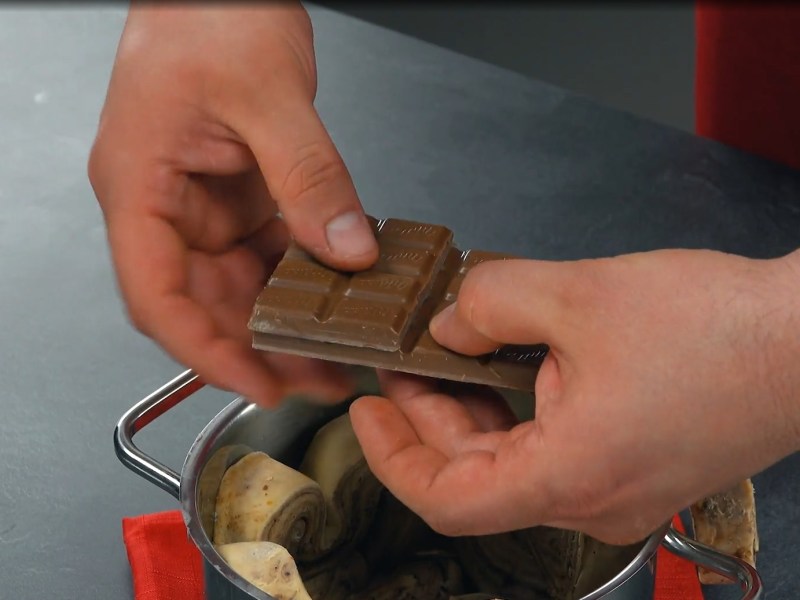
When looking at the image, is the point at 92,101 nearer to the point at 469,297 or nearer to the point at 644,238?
the point at 644,238

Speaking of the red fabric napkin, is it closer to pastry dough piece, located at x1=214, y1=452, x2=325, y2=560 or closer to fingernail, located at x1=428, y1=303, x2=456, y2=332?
pastry dough piece, located at x1=214, y1=452, x2=325, y2=560

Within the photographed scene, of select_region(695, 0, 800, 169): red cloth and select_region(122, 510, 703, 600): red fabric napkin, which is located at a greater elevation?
select_region(695, 0, 800, 169): red cloth

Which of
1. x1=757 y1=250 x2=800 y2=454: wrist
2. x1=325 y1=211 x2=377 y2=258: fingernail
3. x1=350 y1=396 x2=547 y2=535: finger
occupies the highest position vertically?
x1=757 y1=250 x2=800 y2=454: wrist

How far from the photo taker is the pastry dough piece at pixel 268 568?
2.10 ft

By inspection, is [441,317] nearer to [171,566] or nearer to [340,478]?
[340,478]

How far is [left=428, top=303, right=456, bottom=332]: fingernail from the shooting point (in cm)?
69

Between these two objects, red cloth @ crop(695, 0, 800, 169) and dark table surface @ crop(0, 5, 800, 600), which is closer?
dark table surface @ crop(0, 5, 800, 600)

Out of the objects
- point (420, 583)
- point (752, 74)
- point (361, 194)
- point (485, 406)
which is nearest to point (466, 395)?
point (485, 406)

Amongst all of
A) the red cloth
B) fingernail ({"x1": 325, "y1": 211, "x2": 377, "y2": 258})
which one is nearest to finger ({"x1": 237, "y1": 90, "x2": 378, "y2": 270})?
fingernail ({"x1": 325, "y1": 211, "x2": 377, "y2": 258})

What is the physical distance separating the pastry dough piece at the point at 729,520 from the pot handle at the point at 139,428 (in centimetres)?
32

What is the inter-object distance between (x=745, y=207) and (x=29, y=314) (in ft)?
2.29

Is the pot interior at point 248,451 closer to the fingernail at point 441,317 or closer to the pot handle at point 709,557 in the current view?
the pot handle at point 709,557

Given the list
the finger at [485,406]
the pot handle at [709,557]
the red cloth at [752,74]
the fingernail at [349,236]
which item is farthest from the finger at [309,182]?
the red cloth at [752,74]

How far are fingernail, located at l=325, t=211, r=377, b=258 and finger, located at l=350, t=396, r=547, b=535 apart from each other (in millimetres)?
113
